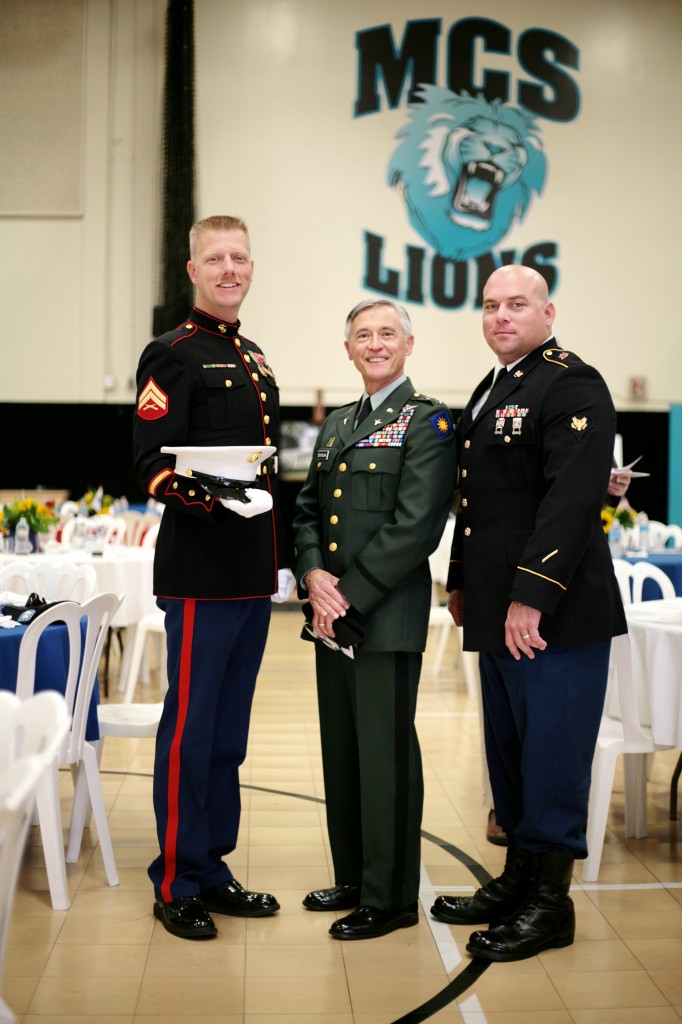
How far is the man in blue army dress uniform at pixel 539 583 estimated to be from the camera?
2.98 m

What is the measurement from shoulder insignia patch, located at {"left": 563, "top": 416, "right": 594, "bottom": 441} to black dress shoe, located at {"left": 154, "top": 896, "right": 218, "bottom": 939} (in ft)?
5.60

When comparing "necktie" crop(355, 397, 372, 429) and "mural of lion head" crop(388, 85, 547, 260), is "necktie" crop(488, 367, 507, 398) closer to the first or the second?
"necktie" crop(355, 397, 372, 429)

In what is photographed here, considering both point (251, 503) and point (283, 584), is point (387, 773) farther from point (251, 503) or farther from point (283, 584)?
point (251, 503)

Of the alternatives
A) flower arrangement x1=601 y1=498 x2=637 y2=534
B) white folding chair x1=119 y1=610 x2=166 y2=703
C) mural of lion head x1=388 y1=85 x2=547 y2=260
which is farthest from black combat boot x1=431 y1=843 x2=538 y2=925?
mural of lion head x1=388 y1=85 x2=547 y2=260

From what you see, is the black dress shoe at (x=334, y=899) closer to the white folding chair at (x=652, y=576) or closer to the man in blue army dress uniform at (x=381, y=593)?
the man in blue army dress uniform at (x=381, y=593)

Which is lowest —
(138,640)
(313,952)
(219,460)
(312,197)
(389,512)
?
(313,952)

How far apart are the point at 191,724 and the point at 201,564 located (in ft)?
1.50

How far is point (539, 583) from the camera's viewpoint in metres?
2.94

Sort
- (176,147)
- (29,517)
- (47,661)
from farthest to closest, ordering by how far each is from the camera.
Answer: (176,147) < (29,517) < (47,661)

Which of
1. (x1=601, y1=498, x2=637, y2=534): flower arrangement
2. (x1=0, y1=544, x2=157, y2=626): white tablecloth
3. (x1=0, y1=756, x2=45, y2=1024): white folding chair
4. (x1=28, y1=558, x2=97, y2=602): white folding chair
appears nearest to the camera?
(x1=0, y1=756, x2=45, y2=1024): white folding chair

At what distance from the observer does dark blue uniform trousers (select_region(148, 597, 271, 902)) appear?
3188 millimetres

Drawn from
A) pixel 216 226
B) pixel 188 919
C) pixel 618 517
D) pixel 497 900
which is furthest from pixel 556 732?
pixel 618 517

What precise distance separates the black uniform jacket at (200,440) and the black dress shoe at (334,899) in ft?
3.14

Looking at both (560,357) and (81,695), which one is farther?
(81,695)
